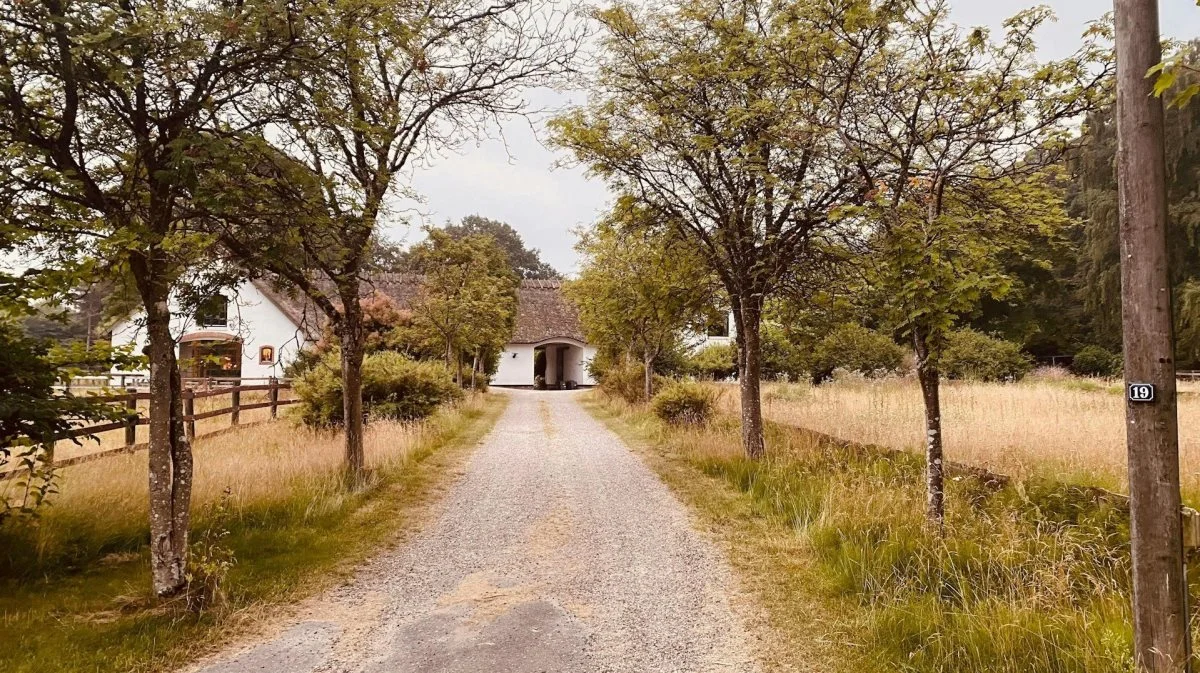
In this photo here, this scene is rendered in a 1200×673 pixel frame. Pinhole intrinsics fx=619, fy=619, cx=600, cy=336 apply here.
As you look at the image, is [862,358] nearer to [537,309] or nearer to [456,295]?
[456,295]

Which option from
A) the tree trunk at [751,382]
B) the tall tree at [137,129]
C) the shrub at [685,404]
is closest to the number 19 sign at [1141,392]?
the tall tree at [137,129]

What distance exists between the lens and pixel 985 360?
24.4 m

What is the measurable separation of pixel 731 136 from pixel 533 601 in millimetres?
6322

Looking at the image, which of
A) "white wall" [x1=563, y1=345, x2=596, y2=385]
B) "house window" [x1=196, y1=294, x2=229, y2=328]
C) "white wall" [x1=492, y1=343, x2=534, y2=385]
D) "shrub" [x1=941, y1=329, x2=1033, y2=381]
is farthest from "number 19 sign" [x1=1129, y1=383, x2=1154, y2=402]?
"white wall" [x1=492, y1=343, x2=534, y2=385]

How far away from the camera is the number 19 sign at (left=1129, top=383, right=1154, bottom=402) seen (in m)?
2.96

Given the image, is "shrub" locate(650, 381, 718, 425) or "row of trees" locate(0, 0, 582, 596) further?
"shrub" locate(650, 381, 718, 425)

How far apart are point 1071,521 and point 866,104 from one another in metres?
4.42

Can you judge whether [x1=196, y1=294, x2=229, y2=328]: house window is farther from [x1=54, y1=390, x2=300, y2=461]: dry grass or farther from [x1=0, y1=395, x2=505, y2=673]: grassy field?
[x1=54, y1=390, x2=300, y2=461]: dry grass

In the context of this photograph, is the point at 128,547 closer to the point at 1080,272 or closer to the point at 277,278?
the point at 277,278

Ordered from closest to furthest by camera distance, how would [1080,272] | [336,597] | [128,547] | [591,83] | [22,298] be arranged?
1. [22,298]
2. [336,597]
3. [128,547]
4. [591,83]
5. [1080,272]

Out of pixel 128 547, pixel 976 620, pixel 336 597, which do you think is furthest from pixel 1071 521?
pixel 128 547

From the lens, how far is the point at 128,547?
18.8 ft

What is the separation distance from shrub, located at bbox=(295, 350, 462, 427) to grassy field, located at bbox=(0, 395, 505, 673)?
2357mm

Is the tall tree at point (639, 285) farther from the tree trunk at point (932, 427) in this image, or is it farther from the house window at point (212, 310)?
the house window at point (212, 310)
